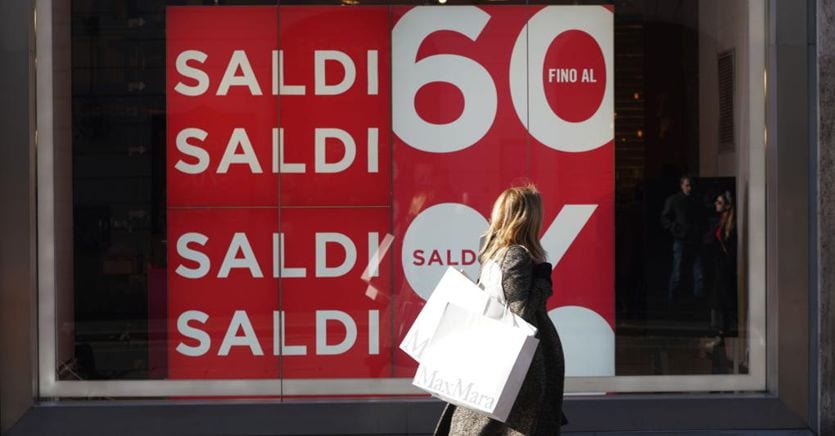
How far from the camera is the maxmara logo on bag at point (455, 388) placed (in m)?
5.42

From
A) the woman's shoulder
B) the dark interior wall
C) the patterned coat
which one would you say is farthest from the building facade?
the woman's shoulder

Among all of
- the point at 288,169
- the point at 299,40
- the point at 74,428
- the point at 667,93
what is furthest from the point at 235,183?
the point at 667,93

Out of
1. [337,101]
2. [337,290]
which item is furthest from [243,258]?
[337,101]

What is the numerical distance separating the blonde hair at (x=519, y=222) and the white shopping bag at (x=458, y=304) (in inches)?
10.8

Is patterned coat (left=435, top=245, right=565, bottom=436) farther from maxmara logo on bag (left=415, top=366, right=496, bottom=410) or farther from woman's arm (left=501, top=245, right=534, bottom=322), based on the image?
maxmara logo on bag (left=415, top=366, right=496, bottom=410)

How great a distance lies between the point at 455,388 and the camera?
5492 millimetres

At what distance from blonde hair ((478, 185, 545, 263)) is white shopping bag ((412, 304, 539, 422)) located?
1.36 ft

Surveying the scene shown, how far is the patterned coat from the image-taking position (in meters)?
5.60

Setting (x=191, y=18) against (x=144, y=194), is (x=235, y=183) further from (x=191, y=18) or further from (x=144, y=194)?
(x=191, y=18)

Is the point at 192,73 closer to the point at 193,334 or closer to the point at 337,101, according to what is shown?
the point at 337,101

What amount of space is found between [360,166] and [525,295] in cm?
309

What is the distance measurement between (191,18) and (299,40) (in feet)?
2.59

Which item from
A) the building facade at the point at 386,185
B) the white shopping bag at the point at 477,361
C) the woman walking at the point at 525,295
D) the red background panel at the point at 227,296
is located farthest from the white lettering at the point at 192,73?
the white shopping bag at the point at 477,361

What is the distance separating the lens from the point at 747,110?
842 centimetres
